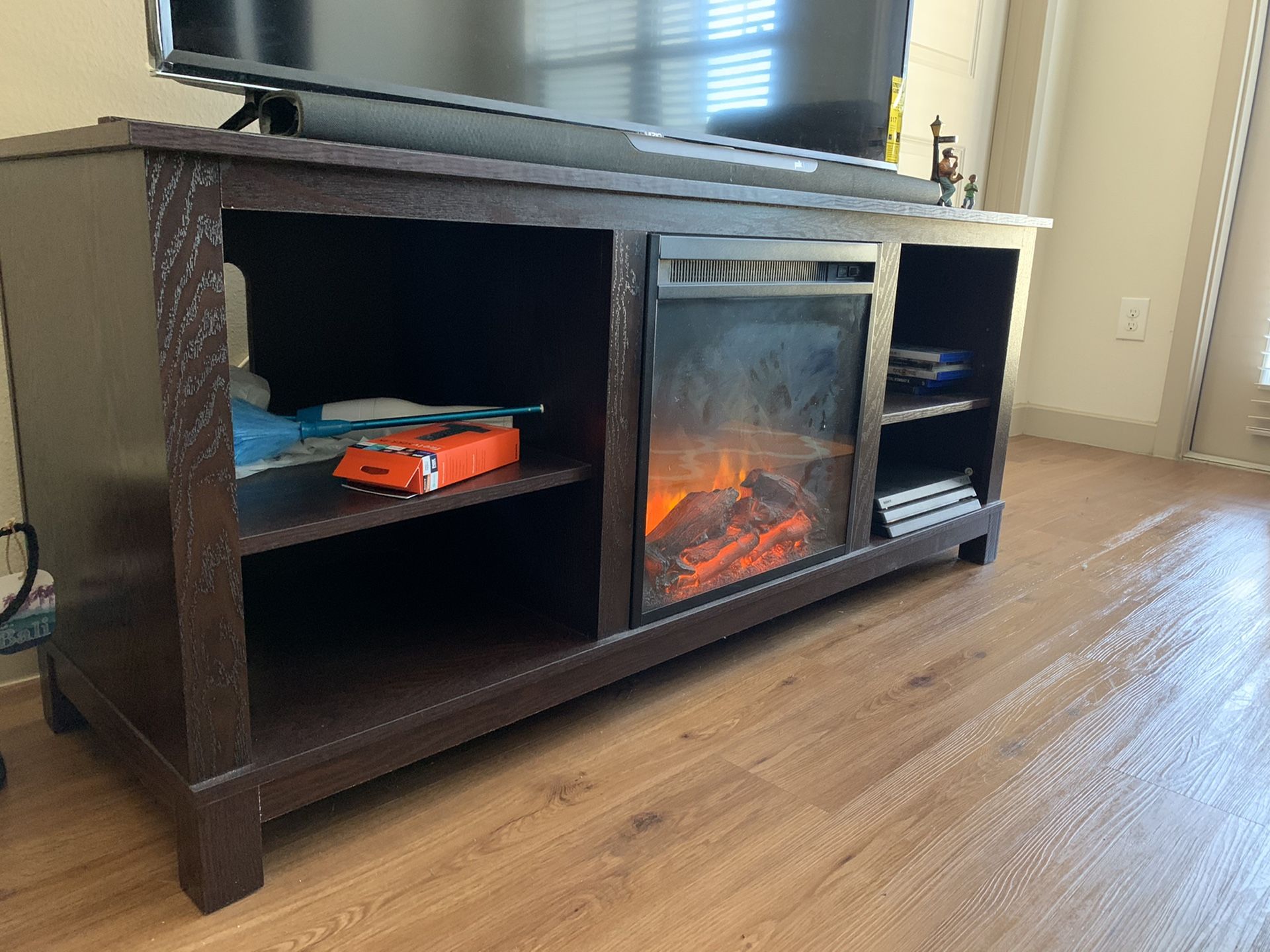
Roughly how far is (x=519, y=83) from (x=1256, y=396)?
260 centimetres

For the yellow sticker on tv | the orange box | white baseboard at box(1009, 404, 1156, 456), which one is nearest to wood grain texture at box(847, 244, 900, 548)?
the yellow sticker on tv

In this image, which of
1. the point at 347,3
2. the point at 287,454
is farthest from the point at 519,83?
the point at 287,454

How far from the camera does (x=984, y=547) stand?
1866 millimetres

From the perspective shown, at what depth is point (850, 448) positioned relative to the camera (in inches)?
58.4

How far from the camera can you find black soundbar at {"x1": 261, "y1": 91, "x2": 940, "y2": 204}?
2.85 feet

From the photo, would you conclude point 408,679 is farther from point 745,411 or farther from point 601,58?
point 601,58

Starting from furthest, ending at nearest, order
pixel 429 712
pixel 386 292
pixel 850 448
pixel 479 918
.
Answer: pixel 850 448 < pixel 386 292 < pixel 429 712 < pixel 479 918

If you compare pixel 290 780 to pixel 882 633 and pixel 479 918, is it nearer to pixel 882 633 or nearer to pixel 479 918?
pixel 479 918

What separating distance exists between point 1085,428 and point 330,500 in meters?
2.81

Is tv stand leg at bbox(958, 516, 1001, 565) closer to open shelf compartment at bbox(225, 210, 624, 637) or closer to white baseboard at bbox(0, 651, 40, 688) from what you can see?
open shelf compartment at bbox(225, 210, 624, 637)

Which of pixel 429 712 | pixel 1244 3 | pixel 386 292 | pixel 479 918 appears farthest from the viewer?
pixel 1244 3

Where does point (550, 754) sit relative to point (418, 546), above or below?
below

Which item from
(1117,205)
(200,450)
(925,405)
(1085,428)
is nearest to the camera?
(200,450)

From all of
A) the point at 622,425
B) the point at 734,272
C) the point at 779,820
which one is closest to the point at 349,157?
the point at 622,425
